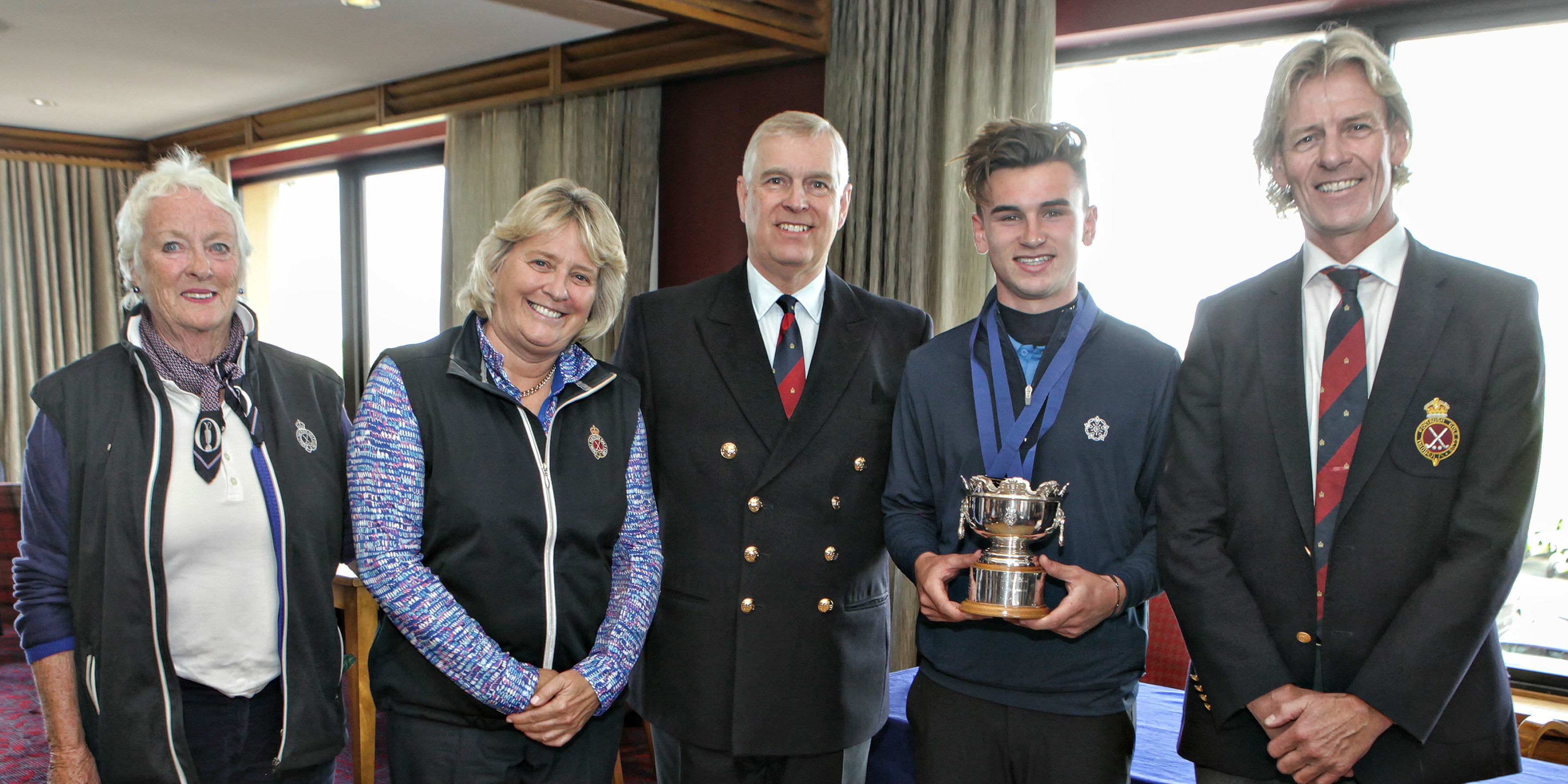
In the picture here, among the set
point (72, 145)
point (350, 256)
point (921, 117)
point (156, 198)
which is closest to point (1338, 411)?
point (156, 198)

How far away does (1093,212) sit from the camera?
6.82ft

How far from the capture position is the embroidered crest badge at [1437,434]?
Result: 1.53m

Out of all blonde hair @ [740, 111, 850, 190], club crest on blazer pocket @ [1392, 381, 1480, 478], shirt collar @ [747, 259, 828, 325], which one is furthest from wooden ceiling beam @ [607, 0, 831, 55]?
club crest on blazer pocket @ [1392, 381, 1480, 478]

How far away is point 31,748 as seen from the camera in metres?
4.25

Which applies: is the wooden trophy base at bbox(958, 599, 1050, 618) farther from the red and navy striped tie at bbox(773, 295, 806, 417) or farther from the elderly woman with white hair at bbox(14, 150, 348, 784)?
the elderly woman with white hair at bbox(14, 150, 348, 784)

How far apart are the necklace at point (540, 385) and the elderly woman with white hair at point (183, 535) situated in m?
0.41

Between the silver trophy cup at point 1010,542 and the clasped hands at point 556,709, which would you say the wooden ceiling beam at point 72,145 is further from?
the silver trophy cup at point 1010,542

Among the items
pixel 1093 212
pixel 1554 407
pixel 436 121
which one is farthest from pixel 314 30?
pixel 1554 407

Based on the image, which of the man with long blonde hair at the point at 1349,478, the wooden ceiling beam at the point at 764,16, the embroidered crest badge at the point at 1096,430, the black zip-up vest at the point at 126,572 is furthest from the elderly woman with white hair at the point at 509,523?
the wooden ceiling beam at the point at 764,16

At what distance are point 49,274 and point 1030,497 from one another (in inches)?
363

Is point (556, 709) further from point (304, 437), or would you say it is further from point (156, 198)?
point (156, 198)

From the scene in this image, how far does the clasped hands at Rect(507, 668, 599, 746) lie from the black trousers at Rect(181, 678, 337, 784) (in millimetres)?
472

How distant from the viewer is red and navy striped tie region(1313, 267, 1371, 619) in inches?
62.9

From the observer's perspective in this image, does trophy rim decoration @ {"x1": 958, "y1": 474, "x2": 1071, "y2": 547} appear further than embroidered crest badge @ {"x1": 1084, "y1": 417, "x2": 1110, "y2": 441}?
No
